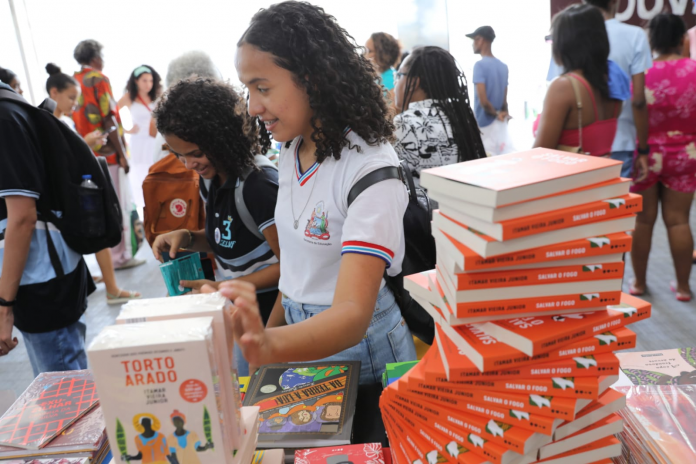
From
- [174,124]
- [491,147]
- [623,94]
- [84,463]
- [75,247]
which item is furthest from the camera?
[491,147]

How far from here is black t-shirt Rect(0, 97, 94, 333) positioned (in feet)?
5.31

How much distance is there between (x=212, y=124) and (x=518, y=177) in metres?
1.15

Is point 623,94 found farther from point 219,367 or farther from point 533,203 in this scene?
point 219,367

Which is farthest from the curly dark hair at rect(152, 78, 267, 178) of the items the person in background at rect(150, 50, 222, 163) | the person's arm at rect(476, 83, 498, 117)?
the person's arm at rect(476, 83, 498, 117)

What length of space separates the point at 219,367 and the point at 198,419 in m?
0.07

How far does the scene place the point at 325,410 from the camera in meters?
1.08

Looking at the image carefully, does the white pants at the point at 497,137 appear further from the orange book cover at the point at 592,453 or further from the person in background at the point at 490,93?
the orange book cover at the point at 592,453

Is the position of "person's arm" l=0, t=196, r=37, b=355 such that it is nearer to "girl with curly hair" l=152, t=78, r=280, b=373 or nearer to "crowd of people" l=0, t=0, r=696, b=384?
"crowd of people" l=0, t=0, r=696, b=384

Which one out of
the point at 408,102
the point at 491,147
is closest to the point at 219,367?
the point at 408,102

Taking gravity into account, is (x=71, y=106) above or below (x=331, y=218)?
above

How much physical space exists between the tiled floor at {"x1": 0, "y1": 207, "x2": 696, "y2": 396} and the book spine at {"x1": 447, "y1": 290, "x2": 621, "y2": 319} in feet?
7.58

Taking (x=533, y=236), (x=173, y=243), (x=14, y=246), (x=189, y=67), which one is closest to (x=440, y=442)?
(x=533, y=236)

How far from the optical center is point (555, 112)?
2354mm

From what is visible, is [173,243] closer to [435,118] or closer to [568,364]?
[435,118]
